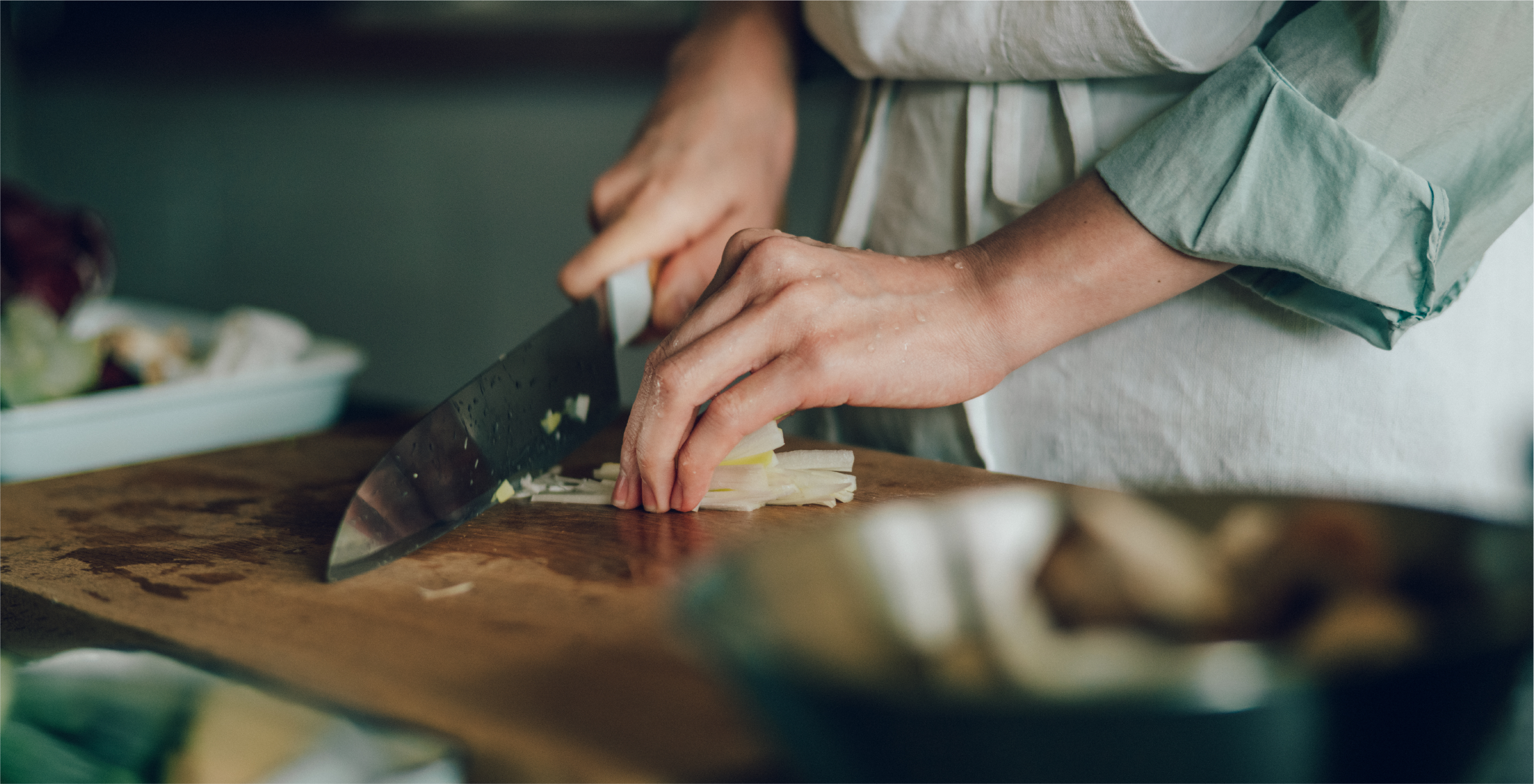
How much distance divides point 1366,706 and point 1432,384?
0.59 m

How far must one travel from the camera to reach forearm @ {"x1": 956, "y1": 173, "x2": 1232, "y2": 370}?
2.31 ft

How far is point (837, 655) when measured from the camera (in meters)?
0.39

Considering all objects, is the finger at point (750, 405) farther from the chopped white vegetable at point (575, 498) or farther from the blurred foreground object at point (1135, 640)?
the blurred foreground object at point (1135, 640)

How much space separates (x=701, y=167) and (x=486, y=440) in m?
0.36

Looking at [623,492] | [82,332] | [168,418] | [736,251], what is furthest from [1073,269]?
[82,332]

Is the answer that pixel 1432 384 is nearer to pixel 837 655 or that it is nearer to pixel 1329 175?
pixel 1329 175

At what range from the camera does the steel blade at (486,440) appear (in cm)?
65

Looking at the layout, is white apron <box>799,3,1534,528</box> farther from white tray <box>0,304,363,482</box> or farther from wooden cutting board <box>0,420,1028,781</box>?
white tray <box>0,304,363,482</box>

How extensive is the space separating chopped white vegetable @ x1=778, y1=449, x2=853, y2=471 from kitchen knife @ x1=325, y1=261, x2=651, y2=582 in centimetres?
20

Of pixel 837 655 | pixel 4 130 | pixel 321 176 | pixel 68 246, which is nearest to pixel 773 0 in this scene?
→ pixel 837 655

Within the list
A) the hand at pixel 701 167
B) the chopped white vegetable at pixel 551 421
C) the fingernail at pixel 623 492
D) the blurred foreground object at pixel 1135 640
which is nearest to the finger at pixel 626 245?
the hand at pixel 701 167

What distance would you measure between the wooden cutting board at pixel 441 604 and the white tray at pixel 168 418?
17cm

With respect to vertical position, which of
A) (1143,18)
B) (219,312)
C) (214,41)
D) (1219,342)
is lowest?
(219,312)

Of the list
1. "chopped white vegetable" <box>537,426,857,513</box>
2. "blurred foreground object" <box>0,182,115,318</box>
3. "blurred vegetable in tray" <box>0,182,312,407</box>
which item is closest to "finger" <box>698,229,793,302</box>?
"chopped white vegetable" <box>537,426,857,513</box>
